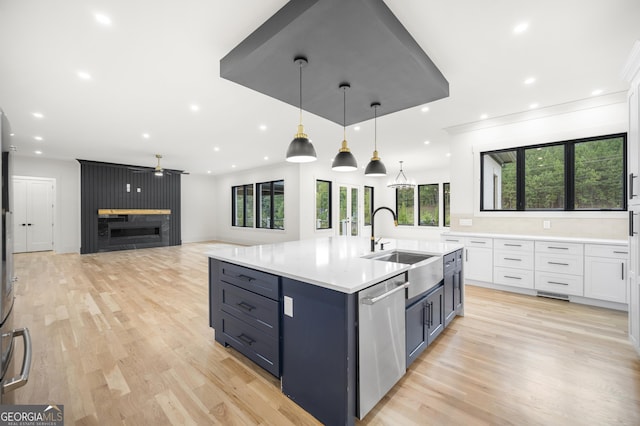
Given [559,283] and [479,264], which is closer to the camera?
[559,283]

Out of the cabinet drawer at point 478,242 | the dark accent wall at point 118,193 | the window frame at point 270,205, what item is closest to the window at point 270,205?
the window frame at point 270,205

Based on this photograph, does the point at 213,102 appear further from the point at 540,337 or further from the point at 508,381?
the point at 540,337

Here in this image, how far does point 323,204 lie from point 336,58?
6.78 m

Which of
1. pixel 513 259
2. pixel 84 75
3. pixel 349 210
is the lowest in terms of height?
pixel 513 259

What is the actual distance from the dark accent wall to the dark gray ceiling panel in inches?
314

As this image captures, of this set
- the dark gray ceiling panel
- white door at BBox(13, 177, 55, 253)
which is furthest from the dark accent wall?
the dark gray ceiling panel

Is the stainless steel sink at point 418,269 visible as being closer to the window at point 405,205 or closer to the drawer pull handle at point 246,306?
the drawer pull handle at point 246,306

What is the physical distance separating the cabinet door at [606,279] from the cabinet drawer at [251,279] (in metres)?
4.33

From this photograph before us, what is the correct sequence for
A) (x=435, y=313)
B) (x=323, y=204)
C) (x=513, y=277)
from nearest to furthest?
1. (x=435, y=313)
2. (x=513, y=277)
3. (x=323, y=204)

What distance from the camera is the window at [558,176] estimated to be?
12.6 ft

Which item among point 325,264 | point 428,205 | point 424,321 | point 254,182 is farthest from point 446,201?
point 325,264

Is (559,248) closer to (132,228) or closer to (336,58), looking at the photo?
(336,58)

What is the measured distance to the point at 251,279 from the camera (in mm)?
2139

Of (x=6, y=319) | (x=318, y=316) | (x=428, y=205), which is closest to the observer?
(x=6, y=319)
